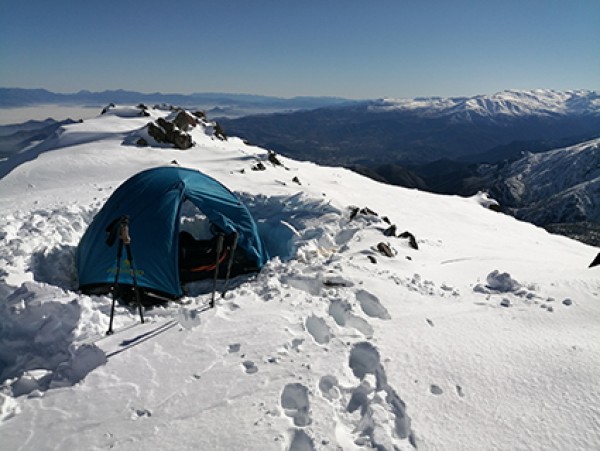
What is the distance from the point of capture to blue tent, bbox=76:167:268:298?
8898mm

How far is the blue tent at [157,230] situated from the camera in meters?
8.90

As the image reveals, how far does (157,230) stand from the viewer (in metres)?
9.09

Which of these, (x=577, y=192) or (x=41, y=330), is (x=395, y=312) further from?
(x=577, y=192)

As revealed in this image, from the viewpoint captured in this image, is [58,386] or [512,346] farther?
[512,346]

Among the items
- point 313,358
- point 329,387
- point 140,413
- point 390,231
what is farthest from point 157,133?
point 329,387

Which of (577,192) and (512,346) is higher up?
(512,346)

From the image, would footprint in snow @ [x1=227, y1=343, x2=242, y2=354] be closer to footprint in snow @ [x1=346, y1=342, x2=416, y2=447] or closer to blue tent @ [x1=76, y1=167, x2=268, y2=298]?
footprint in snow @ [x1=346, y1=342, x2=416, y2=447]

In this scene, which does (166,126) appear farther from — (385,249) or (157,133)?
(385,249)

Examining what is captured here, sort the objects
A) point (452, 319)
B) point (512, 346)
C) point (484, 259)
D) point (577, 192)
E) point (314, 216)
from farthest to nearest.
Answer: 1. point (577, 192)
2. point (314, 216)
3. point (484, 259)
4. point (452, 319)
5. point (512, 346)

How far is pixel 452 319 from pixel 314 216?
7.60 m

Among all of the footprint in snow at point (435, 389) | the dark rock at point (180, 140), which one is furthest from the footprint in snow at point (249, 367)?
the dark rock at point (180, 140)

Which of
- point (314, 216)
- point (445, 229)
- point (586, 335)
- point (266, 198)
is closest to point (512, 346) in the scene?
point (586, 335)

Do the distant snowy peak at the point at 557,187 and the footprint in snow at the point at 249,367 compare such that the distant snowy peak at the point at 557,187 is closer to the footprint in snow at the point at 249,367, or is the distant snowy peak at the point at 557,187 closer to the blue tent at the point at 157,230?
the blue tent at the point at 157,230

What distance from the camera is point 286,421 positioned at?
4.62 metres
